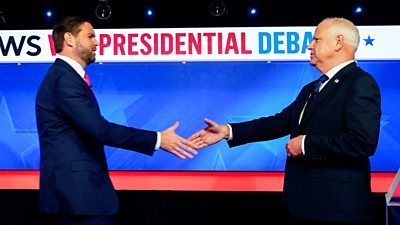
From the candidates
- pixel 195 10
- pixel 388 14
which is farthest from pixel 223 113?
pixel 388 14

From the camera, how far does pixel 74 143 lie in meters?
2.64

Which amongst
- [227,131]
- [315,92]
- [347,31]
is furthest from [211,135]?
[347,31]

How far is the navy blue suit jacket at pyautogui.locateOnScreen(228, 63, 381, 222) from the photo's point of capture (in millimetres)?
2422

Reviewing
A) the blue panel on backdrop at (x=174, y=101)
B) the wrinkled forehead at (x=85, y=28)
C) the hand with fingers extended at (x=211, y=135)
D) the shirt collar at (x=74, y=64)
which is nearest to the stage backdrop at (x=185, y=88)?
the blue panel on backdrop at (x=174, y=101)

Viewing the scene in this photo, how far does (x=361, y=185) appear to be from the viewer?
254 cm

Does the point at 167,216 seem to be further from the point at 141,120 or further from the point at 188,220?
the point at 141,120

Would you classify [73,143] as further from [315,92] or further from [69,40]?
[315,92]

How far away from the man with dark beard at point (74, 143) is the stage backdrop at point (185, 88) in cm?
183

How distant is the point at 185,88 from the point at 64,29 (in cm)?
191

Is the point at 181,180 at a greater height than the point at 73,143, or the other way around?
the point at 73,143

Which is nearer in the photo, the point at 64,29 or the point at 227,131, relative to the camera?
the point at 64,29

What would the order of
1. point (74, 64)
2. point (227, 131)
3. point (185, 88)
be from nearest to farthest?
1. point (74, 64)
2. point (227, 131)
3. point (185, 88)

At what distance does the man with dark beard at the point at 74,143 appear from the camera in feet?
8.53

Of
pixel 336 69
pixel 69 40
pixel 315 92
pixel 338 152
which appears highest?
pixel 69 40
